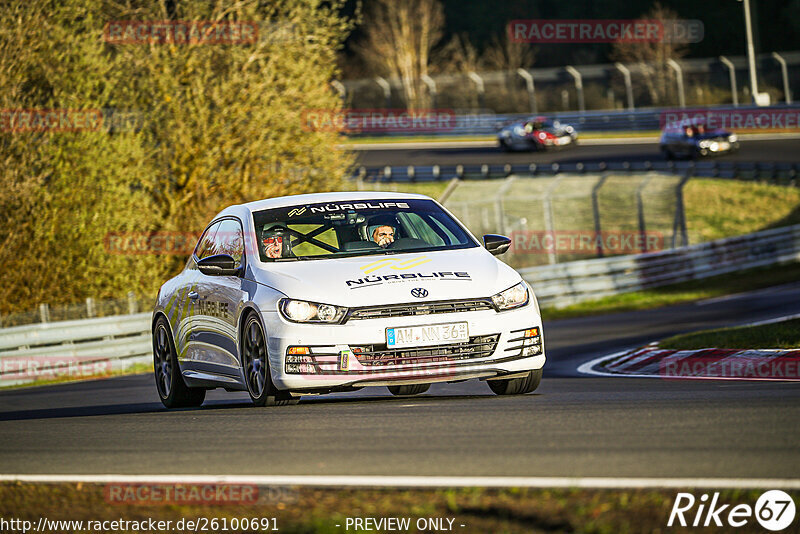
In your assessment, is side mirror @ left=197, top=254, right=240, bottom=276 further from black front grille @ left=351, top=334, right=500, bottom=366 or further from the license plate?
the license plate

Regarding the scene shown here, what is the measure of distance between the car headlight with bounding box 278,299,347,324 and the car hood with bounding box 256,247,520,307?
4 centimetres

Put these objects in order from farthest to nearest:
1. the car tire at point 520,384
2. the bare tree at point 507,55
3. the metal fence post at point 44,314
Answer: the bare tree at point 507,55 < the metal fence post at point 44,314 < the car tire at point 520,384

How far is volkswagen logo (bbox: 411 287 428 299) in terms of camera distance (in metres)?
9.16

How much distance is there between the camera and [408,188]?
51.3 meters

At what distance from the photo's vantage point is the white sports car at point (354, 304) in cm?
912

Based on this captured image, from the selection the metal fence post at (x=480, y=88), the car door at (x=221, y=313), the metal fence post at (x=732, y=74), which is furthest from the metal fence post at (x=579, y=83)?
the car door at (x=221, y=313)

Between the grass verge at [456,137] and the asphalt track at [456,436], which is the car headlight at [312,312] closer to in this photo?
the asphalt track at [456,436]

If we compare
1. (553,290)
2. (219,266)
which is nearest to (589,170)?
(553,290)

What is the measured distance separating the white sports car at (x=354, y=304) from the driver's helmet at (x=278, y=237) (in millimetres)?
11

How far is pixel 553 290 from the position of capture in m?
29.0

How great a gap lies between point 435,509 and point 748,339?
983 cm

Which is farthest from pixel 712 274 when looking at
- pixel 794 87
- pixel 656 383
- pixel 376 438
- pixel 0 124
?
pixel 794 87

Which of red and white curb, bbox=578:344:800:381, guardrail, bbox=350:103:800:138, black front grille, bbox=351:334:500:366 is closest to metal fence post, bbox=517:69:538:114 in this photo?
guardrail, bbox=350:103:800:138

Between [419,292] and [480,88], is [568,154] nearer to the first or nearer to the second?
[480,88]
